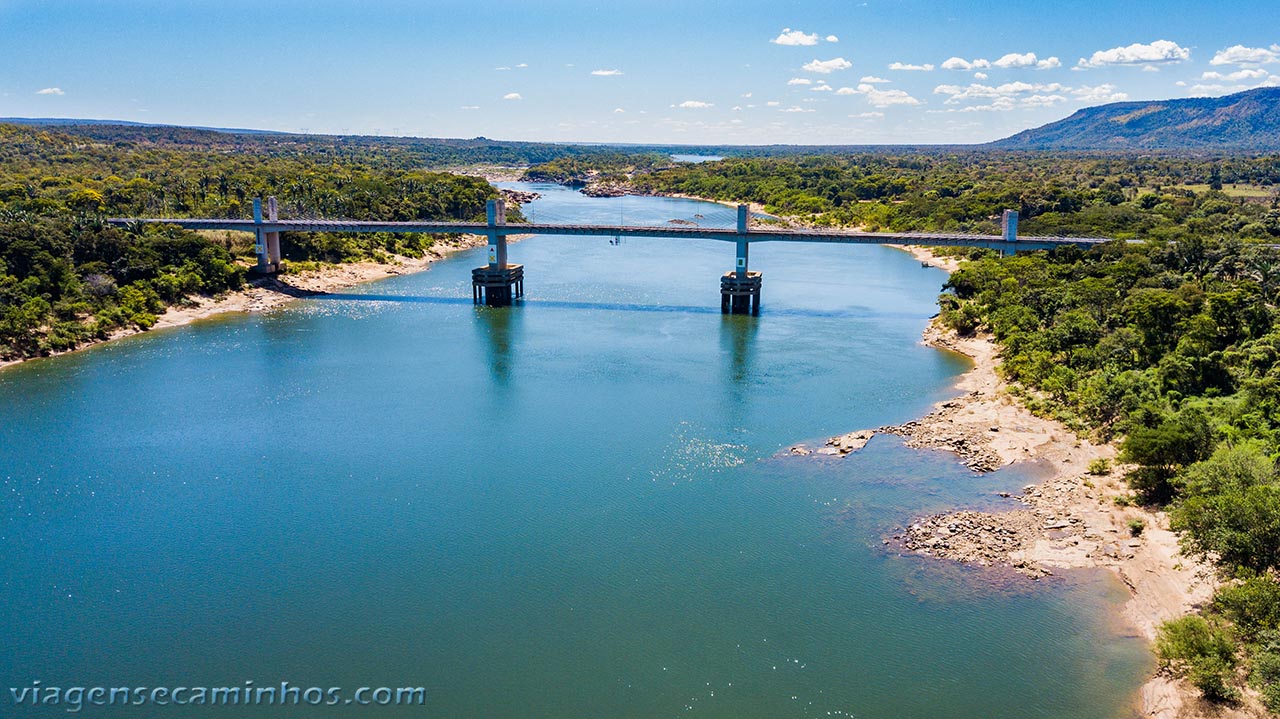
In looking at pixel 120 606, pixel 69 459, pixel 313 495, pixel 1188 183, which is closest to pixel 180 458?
pixel 69 459

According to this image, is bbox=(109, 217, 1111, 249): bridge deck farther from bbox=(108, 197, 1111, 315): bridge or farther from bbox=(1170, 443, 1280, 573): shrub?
bbox=(1170, 443, 1280, 573): shrub

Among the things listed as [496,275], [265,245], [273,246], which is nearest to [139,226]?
[265,245]

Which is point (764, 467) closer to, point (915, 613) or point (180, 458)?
point (915, 613)

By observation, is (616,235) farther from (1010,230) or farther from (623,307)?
(1010,230)

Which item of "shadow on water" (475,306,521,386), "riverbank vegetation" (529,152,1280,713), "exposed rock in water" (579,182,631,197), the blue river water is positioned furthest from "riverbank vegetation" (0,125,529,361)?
"riverbank vegetation" (529,152,1280,713)

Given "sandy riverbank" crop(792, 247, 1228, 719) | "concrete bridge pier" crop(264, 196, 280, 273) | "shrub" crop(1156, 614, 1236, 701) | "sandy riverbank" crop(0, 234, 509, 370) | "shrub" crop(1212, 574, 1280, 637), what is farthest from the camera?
"concrete bridge pier" crop(264, 196, 280, 273)

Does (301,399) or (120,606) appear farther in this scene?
(301,399)
